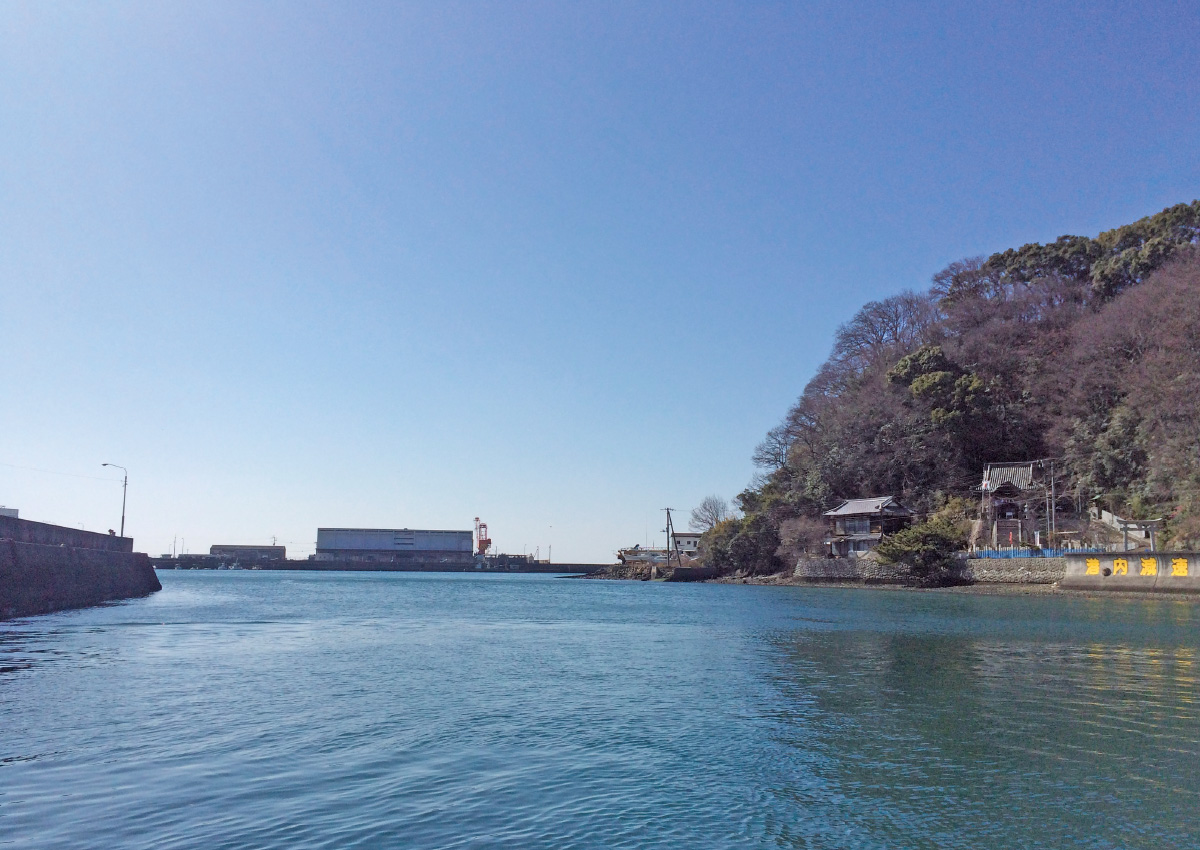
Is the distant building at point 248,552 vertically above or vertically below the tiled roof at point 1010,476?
below

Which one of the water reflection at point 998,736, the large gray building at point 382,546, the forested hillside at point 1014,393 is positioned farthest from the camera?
the large gray building at point 382,546

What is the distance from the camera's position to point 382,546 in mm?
148750

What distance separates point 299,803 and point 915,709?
34.2 ft

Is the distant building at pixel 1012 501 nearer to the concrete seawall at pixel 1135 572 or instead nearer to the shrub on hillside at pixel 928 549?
the shrub on hillside at pixel 928 549

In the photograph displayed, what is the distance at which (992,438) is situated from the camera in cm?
6166

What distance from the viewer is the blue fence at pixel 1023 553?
46.4 metres

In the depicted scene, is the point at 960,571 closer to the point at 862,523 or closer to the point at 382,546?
the point at 862,523

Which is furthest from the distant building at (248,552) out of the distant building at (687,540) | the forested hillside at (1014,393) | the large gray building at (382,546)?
the forested hillside at (1014,393)

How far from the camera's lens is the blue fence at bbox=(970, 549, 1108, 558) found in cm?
4638

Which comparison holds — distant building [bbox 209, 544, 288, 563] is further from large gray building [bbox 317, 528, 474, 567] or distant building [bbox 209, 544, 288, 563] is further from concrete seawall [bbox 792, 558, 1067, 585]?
concrete seawall [bbox 792, 558, 1067, 585]

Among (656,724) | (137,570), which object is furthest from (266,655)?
(137,570)

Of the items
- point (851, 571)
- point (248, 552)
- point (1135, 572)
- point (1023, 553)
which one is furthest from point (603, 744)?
point (248, 552)

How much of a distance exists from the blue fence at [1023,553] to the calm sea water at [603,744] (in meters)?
23.7

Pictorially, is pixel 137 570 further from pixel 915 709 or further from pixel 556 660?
pixel 915 709
